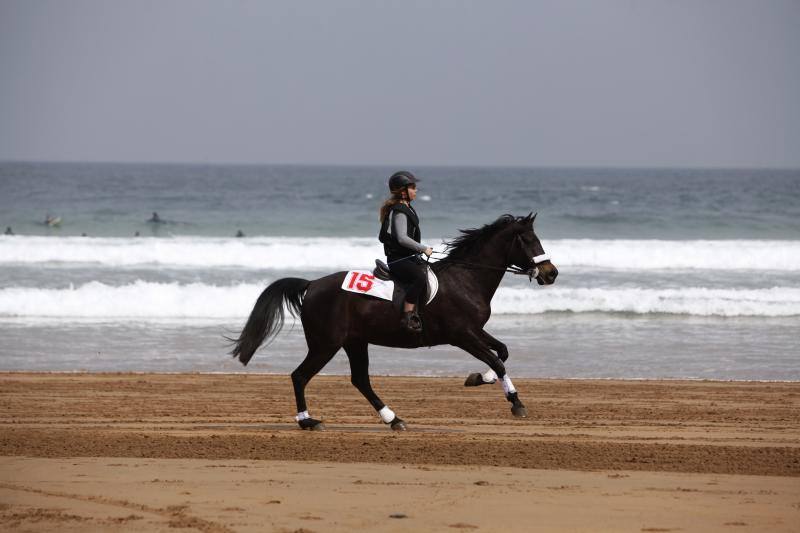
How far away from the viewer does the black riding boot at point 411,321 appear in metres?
9.92

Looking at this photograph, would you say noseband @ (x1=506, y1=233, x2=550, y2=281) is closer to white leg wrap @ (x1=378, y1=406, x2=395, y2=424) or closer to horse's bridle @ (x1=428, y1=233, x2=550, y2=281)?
horse's bridle @ (x1=428, y1=233, x2=550, y2=281)

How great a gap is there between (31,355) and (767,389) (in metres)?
10.3

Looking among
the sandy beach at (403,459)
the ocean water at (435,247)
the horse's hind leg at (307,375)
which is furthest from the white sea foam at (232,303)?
the horse's hind leg at (307,375)

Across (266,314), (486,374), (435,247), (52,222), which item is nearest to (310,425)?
(266,314)

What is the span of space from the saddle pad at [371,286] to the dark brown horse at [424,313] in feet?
0.18

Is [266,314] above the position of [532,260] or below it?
below

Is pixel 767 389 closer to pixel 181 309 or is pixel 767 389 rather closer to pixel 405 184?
pixel 405 184

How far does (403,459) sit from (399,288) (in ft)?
6.75

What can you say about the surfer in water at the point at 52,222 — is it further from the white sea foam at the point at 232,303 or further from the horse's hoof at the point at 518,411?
the horse's hoof at the point at 518,411

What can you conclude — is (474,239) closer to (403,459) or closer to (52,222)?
(403,459)

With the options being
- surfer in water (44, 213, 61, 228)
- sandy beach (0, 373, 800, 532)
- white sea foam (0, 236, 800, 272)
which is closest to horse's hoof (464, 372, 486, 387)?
sandy beach (0, 373, 800, 532)

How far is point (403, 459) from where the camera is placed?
844 cm

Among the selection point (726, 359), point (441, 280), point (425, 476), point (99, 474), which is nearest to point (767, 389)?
point (726, 359)

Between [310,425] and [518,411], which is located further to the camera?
[518,411]
